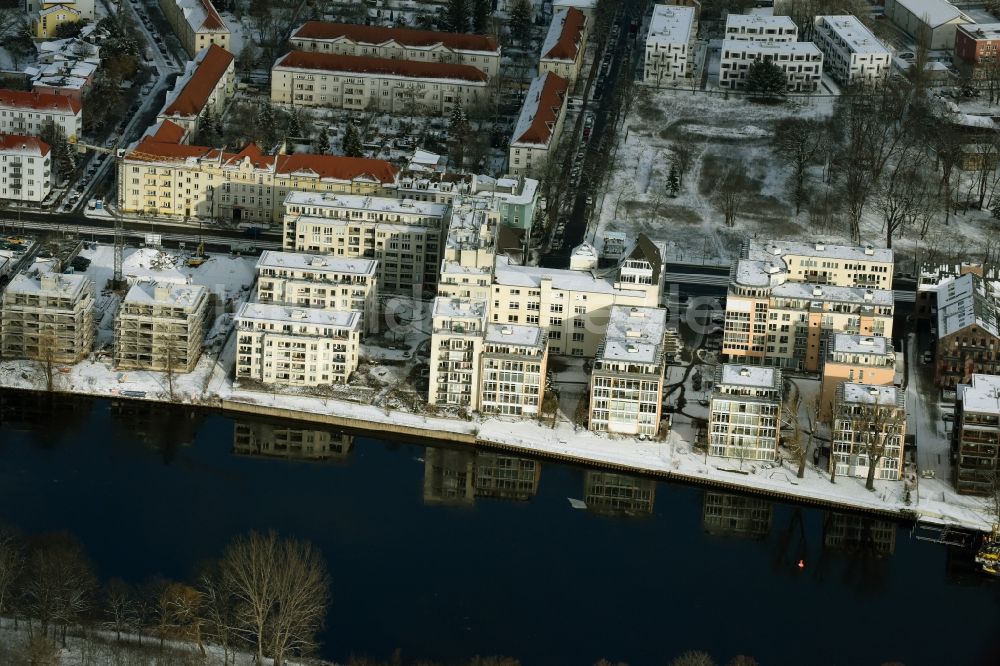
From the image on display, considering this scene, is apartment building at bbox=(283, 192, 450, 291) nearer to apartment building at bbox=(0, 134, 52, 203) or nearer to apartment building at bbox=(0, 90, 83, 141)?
apartment building at bbox=(0, 134, 52, 203)

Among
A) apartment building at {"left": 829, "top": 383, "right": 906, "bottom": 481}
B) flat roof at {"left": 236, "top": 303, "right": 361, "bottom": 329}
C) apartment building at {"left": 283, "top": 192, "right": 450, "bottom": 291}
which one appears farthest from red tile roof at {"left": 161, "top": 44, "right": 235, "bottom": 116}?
apartment building at {"left": 829, "top": 383, "right": 906, "bottom": 481}

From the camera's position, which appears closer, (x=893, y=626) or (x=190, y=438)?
(x=893, y=626)

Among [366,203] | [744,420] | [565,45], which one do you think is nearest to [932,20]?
[565,45]

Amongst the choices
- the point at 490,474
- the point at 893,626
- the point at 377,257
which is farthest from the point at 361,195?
the point at 893,626

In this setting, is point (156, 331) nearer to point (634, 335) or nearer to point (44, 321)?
point (44, 321)

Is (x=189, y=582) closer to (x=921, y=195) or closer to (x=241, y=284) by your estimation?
(x=241, y=284)

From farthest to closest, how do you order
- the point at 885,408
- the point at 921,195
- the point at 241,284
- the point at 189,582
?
the point at 921,195
the point at 241,284
the point at 885,408
the point at 189,582
